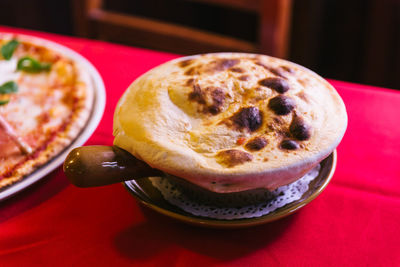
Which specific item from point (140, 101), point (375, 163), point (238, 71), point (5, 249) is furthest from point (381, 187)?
point (5, 249)

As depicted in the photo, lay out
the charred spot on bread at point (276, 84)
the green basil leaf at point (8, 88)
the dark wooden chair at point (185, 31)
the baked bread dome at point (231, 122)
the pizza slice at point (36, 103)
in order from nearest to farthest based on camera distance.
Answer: the baked bread dome at point (231, 122) < the charred spot on bread at point (276, 84) < the pizza slice at point (36, 103) < the green basil leaf at point (8, 88) < the dark wooden chair at point (185, 31)

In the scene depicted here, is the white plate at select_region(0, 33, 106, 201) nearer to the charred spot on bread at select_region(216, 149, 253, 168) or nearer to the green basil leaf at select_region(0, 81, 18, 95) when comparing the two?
the green basil leaf at select_region(0, 81, 18, 95)

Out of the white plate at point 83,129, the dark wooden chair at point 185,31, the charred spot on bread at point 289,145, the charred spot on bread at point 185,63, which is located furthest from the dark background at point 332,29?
the charred spot on bread at point 289,145

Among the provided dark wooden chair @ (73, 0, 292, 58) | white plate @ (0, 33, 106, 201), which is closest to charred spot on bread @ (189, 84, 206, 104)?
white plate @ (0, 33, 106, 201)

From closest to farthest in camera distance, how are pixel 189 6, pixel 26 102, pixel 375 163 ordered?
1. pixel 375 163
2. pixel 26 102
3. pixel 189 6

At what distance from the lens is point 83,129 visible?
28.7 inches

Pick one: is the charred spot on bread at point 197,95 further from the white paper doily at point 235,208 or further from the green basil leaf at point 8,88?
the green basil leaf at point 8,88

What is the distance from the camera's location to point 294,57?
188 cm

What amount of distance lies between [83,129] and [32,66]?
0.28m

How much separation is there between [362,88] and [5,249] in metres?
0.71

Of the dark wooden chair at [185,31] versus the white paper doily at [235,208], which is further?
the dark wooden chair at [185,31]

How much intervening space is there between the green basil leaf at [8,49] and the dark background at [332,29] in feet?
3.88

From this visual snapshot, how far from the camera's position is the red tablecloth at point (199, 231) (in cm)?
52

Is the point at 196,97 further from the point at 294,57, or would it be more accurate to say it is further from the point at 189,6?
the point at 189,6
